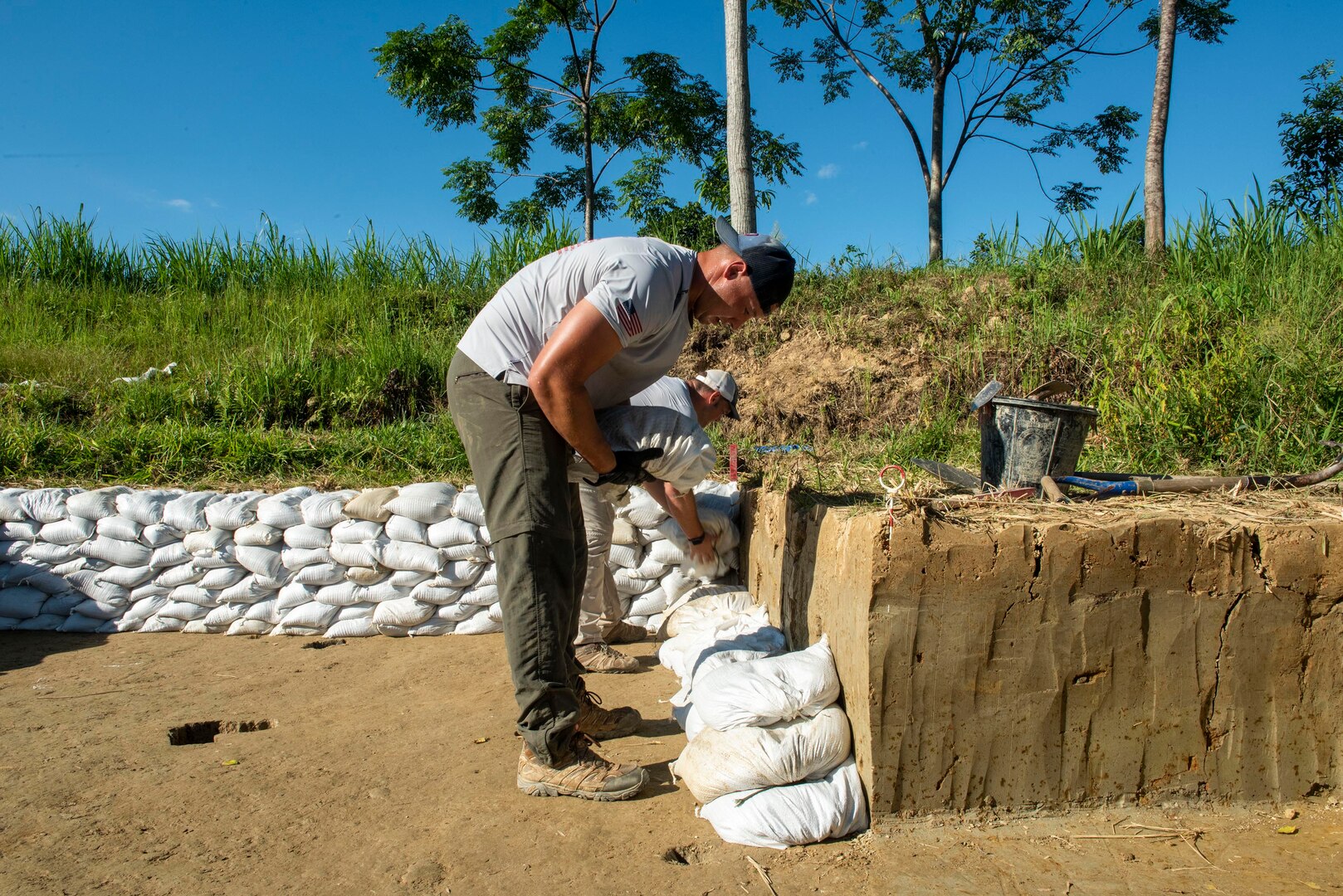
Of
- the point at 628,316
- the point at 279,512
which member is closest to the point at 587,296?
the point at 628,316

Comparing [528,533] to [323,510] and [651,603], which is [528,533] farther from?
[323,510]

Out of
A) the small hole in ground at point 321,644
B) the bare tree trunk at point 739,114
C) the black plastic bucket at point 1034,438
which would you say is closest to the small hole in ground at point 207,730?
the small hole in ground at point 321,644

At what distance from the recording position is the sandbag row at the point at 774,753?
1.98 meters

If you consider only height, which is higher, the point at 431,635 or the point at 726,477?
the point at 726,477

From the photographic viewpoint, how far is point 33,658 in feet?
11.1

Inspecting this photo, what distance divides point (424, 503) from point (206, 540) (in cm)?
97

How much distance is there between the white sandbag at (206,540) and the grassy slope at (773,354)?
0.44 meters

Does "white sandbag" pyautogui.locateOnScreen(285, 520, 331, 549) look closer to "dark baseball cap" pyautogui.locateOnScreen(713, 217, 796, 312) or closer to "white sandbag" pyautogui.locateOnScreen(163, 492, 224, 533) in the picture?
"white sandbag" pyautogui.locateOnScreen(163, 492, 224, 533)

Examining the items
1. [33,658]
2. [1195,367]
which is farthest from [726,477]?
[33,658]

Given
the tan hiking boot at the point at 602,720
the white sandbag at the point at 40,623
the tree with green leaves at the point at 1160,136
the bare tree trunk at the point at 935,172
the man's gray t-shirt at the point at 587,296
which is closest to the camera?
the man's gray t-shirt at the point at 587,296

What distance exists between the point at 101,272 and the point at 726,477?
22.0ft

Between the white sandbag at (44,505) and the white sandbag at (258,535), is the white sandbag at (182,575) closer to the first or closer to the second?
the white sandbag at (258,535)

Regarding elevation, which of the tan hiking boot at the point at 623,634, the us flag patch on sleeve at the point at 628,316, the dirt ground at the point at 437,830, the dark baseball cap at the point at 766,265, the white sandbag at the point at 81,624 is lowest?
the dirt ground at the point at 437,830

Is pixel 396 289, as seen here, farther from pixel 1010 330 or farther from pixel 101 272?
pixel 1010 330
